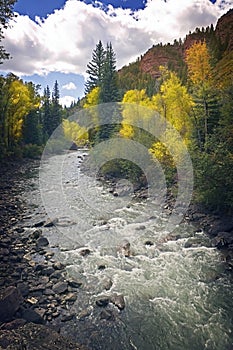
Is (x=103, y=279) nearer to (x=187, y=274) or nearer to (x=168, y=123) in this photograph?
(x=187, y=274)

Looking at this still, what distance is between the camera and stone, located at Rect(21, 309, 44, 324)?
26.9ft

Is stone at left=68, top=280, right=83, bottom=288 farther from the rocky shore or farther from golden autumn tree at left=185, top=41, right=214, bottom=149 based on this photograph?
golden autumn tree at left=185, top=41, right=214, bottom=149

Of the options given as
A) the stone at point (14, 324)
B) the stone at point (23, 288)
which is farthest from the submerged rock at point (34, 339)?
the stone at point (23, 288)

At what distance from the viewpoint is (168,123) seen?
80.0ft

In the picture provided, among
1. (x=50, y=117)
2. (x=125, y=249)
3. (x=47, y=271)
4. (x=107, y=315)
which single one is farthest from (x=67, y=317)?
(x=50, y=117)

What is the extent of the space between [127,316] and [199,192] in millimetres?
10502

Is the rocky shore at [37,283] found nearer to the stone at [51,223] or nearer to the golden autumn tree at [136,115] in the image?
the stone at [51,223]

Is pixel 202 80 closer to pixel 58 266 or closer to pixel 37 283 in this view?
pixel 58 266

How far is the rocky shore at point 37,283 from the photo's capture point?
24.4 feet

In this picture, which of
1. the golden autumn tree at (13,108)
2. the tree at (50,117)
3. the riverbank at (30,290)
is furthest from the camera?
the tree at (50,117)

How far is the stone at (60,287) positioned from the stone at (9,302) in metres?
1.37

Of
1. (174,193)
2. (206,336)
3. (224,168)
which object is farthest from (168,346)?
(174,193)

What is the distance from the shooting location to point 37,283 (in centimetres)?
1019

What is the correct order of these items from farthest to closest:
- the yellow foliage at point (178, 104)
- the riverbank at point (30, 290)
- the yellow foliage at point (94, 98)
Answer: the yellow foliage at point (94, 98)
the yellow foliage at point (178, 104)
the riverbank at point (30, 290)
